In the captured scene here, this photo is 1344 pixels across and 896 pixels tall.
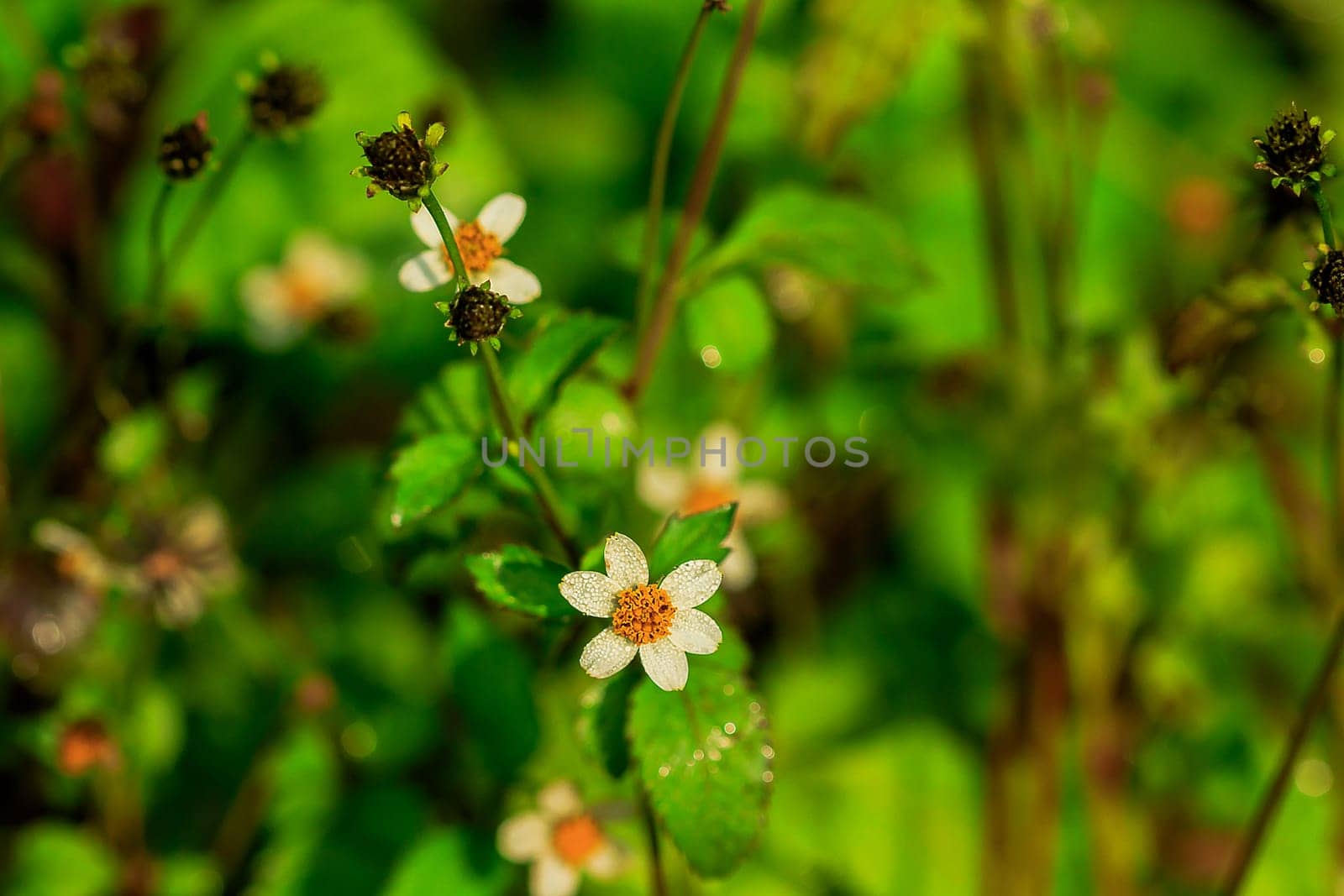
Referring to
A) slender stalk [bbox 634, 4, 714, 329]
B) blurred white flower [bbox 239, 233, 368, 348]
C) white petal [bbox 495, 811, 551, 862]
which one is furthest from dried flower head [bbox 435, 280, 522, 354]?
blurred white flower [bbox 239, 233, 368, 348]

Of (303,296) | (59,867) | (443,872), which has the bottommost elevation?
(59,867)

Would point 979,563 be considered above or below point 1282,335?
below

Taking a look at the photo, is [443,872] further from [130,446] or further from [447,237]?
[447,237]

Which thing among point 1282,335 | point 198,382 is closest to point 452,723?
point 198,382

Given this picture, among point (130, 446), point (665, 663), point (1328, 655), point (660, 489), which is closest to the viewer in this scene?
point (665, 663)

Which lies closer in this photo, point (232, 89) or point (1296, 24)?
point (232, 89)

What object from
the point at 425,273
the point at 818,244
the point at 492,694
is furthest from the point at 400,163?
the point at 492,694

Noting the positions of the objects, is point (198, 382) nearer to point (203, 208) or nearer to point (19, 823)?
point (203, 208)

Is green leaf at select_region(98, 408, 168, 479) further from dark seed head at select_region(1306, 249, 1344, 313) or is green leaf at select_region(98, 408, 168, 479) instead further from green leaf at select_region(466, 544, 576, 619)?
dark seed head at select_region(1306, 249, 1344, 313)
